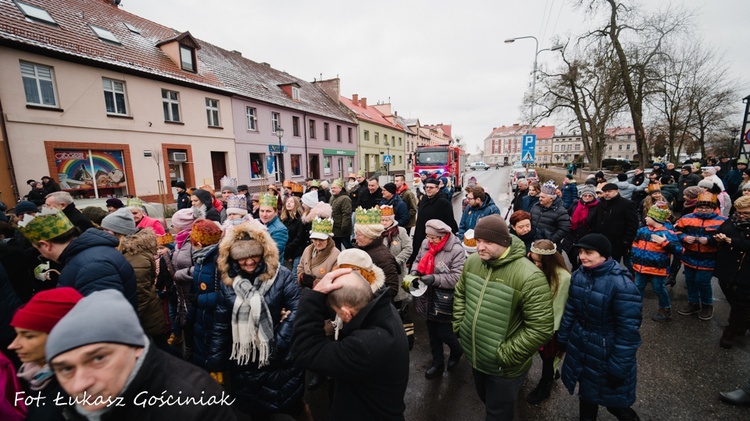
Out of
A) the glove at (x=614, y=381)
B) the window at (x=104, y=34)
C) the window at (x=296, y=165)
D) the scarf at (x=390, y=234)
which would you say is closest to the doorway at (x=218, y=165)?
the window at (x=296, y=165)

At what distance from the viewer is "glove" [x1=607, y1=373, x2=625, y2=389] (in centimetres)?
226

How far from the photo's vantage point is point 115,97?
41.8 ft

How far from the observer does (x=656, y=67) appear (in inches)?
597

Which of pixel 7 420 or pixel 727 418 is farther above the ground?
pixel 7 420

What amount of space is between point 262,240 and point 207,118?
17.4 meters

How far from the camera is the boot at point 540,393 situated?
2988mm

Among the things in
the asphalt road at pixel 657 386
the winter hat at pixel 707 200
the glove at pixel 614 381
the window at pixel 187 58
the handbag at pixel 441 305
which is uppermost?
the window at pixel 187 58

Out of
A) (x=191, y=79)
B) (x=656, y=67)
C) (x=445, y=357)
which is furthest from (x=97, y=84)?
(x=656, y=67)

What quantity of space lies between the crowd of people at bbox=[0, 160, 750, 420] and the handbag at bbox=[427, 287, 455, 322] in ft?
0.05

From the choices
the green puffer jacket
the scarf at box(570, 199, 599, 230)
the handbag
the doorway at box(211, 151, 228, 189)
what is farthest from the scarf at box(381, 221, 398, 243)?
the doorway at box(211, 151, 228, 189)

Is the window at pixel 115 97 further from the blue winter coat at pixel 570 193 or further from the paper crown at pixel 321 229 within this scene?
the blue winter coat at pixel 570 193

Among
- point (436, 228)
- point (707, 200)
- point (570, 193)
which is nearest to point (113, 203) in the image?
point (436, 228)

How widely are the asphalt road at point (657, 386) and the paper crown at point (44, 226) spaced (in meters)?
2.67

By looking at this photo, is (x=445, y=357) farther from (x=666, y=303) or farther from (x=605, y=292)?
(x=666, y=303)
